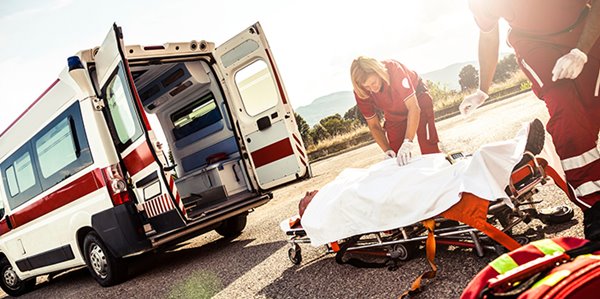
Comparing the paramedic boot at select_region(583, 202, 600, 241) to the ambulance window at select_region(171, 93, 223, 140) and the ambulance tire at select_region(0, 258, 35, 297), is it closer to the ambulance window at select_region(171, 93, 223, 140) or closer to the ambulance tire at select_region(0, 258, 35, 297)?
the ambulance window at select_region(171, 93, 223, 140)

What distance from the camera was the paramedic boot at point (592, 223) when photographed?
1.74m

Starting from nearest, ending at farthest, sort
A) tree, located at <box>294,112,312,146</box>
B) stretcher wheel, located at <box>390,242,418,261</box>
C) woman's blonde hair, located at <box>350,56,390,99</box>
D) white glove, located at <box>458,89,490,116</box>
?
1. white glove, located at <box>458,89,490,116</box>
2. stretcher wheel, located at <box>390,242,418,261</box>
3. woman's blonde hair, located at <box>350,56,390,99</box>
4. tree, located at <box>294,112,312,146</box>

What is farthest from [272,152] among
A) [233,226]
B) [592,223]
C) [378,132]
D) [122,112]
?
[592,223]

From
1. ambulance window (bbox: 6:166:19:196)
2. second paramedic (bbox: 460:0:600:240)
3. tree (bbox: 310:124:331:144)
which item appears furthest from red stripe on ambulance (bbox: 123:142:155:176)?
tree (bbox: 310:124:331:144)

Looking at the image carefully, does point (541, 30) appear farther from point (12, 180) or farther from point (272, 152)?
point (12, 180)

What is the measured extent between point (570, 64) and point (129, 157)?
14.8 feet

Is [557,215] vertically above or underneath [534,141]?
underneath

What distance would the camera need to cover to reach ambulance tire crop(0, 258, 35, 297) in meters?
8.09

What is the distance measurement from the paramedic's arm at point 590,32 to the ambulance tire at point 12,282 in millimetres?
8953

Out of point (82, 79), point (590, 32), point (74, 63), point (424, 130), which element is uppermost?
A: point (74, 63)

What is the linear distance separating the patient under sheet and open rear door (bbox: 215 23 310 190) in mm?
2646

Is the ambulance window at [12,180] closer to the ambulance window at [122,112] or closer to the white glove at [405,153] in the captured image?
the ambulance window at [122,112]

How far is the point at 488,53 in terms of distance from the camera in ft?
8.59

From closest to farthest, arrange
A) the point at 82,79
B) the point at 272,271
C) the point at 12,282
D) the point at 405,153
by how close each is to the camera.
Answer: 1. the point at 405,153
2. the point at 272,271
3. the point at 82,79
4. the point at 12,282
